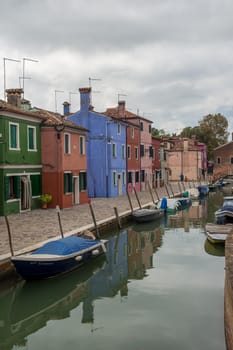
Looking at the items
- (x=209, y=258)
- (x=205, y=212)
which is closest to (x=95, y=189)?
(x=205, y=212)

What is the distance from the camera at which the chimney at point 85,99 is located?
113 ft

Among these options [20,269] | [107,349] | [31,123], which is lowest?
[107,349]

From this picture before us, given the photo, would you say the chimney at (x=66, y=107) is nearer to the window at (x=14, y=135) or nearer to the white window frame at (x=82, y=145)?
the white window frame at (x=82, y=145)

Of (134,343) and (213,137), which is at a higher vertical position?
(213,137)

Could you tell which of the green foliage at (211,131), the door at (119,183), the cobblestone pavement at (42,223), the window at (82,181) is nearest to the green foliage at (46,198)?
the cobblestone pavement at (42,223)

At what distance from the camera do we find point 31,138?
25.2m

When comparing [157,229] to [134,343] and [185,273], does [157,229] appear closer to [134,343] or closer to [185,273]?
[185,273]

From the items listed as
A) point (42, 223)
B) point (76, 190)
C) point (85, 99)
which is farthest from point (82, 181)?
point (42, 223)

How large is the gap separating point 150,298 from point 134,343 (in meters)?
3.09

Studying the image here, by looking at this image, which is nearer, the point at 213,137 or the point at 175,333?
the point at 175,333

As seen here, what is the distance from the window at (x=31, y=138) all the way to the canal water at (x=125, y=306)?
32.1 ft

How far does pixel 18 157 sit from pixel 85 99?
1271cm

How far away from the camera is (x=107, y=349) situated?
8867mm

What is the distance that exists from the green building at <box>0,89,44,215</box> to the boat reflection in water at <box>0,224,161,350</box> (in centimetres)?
749
